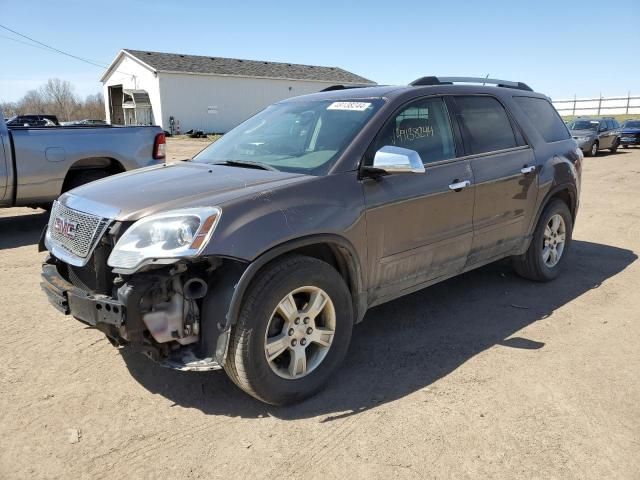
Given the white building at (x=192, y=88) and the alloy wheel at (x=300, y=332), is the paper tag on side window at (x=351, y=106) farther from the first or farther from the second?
the white building at (x=192, y=88)

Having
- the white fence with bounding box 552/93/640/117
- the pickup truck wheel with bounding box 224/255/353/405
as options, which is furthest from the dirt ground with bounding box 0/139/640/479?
the white fence with bounding box 552/93/640/117

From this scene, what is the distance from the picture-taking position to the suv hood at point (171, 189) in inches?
119

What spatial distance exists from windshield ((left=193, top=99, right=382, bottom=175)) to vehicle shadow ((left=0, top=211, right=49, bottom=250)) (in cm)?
426

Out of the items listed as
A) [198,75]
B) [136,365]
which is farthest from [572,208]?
[198,75]

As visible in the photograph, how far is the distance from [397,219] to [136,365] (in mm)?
2099

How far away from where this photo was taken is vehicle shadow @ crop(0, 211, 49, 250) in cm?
735

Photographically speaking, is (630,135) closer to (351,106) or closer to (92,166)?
(92,166)

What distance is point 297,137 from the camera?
159 inches

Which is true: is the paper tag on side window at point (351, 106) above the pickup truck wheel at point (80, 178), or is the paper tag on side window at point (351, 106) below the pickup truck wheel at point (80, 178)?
above

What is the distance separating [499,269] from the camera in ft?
19.7

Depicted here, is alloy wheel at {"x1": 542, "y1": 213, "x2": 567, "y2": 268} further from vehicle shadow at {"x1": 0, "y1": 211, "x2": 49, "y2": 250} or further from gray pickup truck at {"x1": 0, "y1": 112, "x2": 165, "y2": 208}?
vehicle shadow at {"x1": 0, "y1": 211, "x2": 49, "y2": 250}

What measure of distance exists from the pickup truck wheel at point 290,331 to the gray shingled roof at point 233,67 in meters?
36.6

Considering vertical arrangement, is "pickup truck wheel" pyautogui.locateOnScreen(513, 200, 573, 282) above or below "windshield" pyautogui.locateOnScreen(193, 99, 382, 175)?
below

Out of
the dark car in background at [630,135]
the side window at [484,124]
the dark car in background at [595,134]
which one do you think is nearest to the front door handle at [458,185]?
the side window at [484,124]
